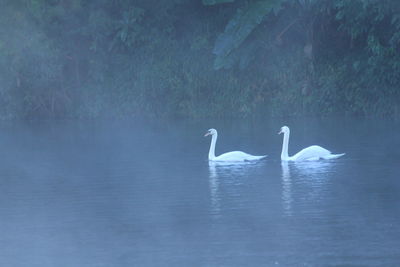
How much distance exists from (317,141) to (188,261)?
1322cm

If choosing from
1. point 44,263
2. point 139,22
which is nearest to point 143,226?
point 44,263

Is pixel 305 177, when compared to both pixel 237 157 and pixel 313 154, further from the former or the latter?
pixel 237 157

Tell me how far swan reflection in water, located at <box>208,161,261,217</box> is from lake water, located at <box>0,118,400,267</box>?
1.3 inches

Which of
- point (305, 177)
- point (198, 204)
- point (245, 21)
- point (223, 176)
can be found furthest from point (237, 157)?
point (245, 21)

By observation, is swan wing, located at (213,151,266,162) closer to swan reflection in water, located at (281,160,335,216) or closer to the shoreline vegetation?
swan reflection in water, located at (281,160,335,216)

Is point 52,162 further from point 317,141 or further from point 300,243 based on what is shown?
point 300,243

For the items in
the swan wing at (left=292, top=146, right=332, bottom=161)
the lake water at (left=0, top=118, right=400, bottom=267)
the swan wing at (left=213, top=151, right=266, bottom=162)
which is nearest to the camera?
the lake water at (left=0, top=118, right=400, bottom=267)

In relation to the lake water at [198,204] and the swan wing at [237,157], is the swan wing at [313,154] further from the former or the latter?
the swan wing at [237,157]

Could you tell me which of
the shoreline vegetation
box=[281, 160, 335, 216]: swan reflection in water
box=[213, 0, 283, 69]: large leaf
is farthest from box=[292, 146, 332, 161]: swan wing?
the shoreline vegetation

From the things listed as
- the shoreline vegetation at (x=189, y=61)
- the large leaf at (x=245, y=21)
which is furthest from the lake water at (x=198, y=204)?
the shoreline vegetation at (x=189, y=61)

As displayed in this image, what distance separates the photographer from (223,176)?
18.8 metres

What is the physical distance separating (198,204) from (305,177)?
11.1 ft

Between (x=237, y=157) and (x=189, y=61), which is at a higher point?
(x=189, y=61)

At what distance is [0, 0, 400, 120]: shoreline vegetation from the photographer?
3152 centimetres
